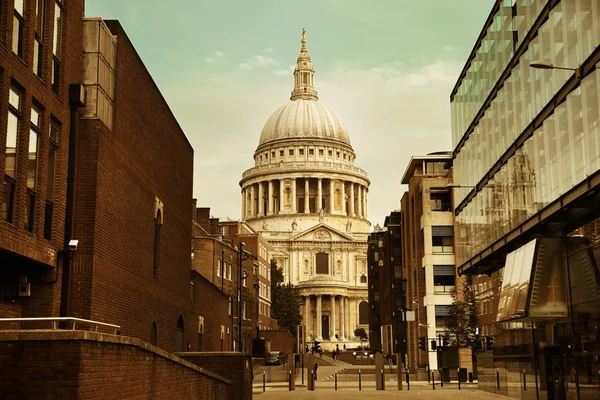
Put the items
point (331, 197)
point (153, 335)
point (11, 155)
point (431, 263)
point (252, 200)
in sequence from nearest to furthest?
point (11, 155)
point (153, 335)
point (431, 263)
point (331, 197)
point (252, 200)

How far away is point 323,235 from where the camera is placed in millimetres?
174750

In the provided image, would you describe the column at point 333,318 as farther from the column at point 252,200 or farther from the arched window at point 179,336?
→ the arched window at point 179,336

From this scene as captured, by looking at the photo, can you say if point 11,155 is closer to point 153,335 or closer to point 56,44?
point 56,44

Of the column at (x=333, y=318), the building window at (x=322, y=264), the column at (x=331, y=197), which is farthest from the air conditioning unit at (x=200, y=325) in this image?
the column at (x=331, y=197)

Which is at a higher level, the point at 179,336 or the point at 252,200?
the point at 252,200

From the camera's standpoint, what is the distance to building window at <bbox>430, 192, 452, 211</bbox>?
73562 millimetres

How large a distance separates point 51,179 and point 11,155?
8.81ft

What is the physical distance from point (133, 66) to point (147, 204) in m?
4.69

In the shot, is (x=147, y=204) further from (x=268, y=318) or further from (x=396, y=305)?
(x=268, y=318)

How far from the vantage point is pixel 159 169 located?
3306cm

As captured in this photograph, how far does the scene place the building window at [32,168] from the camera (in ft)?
68.0

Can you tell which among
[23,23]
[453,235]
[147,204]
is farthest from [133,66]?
[453,235]

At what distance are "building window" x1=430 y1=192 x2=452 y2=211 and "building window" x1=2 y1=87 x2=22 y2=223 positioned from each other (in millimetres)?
56109

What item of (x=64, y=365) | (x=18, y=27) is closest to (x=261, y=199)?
(x=18, y=27)
